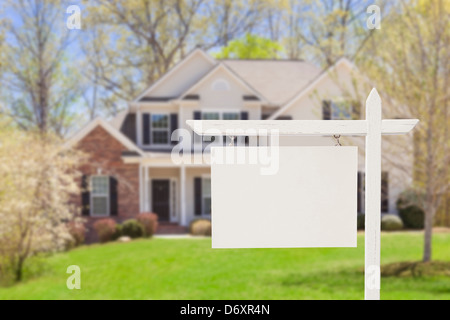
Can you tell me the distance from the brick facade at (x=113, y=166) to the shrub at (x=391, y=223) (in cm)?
952

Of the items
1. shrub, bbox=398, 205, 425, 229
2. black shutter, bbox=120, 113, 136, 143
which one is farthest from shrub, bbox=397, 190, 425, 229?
black shutter, bbox=120, 113, 136, 143

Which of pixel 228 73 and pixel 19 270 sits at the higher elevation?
pixel 228 73

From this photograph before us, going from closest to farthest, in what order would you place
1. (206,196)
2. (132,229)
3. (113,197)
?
1. (132,229)
2. (113,197)
3. (206,196)

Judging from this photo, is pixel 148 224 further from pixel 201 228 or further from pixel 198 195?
pixel 198 195

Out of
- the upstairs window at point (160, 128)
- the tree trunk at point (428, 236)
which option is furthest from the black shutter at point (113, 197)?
the tree trunk at point (428, 236)

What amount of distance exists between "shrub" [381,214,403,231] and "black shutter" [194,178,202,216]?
285 inches

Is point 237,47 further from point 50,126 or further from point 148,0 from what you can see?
point 50,126

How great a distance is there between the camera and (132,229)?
17.2m

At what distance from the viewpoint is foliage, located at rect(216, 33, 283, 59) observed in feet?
84.5

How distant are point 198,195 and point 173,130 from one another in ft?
9.59

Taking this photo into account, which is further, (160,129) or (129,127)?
(129,127)

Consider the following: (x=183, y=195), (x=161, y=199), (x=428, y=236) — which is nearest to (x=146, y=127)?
(x=161, y=199)

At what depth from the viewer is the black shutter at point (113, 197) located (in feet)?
60.5

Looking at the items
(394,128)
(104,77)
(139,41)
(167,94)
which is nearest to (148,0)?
(139,41)
